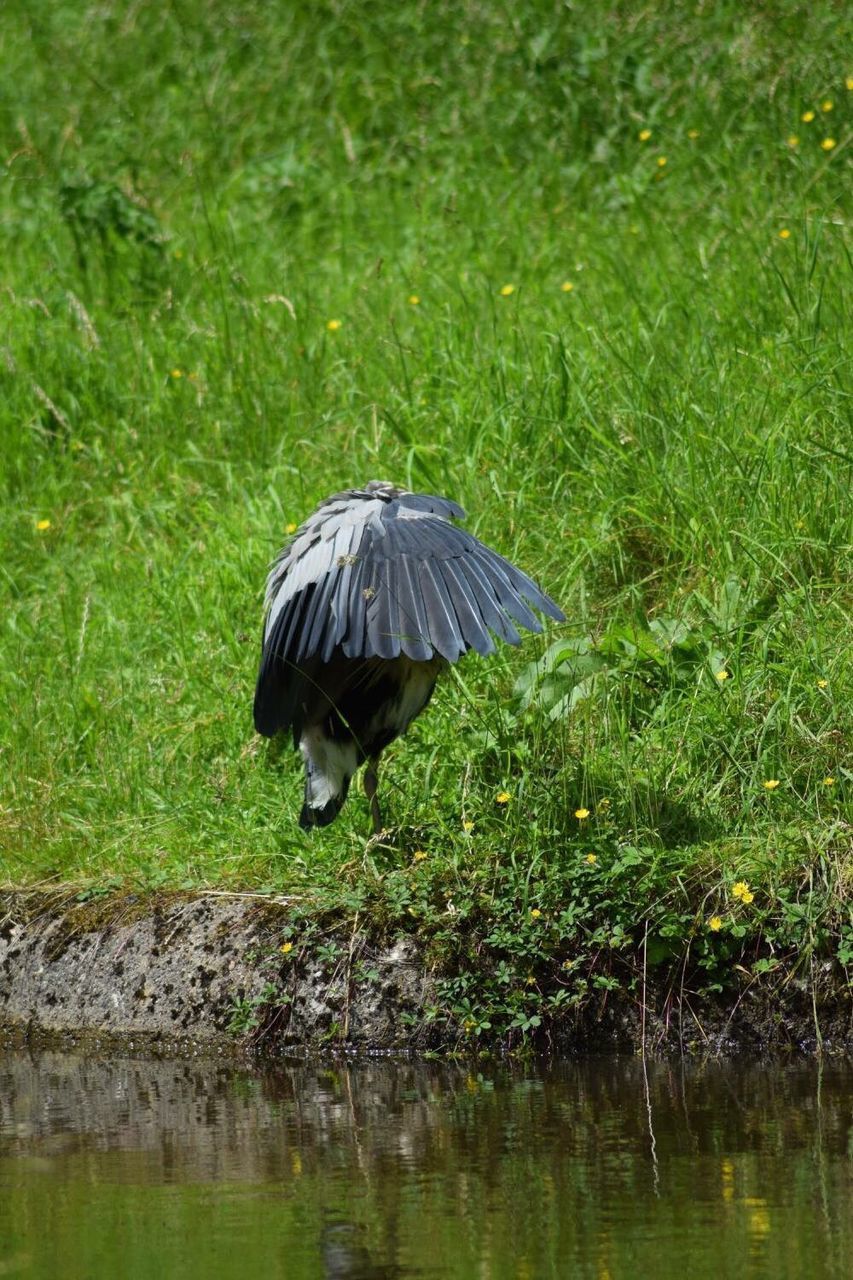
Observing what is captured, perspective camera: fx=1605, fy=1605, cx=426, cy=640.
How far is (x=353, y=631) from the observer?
3.65 metres

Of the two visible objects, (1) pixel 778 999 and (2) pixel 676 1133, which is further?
(1) pixel 778 999

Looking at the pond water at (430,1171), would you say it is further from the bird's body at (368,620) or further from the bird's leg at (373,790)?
the bird's body at (368,620)

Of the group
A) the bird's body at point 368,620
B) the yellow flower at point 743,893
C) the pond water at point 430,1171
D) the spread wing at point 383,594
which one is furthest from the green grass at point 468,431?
the spread wing at point 383,594

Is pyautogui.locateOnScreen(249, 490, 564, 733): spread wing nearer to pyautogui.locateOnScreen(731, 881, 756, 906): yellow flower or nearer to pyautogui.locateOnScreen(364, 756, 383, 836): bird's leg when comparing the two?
pyautogui.locateOnScreen(364, 756, 383, 836): bird's leg

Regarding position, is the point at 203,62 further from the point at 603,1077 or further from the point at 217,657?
the point at 603,1077

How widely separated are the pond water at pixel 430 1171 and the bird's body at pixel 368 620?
824mm

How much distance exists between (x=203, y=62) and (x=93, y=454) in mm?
3515

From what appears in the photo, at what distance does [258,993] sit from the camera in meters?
3.88

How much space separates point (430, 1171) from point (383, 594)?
1306 millimetres

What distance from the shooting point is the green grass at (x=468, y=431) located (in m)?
3.97

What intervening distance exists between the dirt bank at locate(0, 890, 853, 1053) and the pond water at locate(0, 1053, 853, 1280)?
0.39 ft

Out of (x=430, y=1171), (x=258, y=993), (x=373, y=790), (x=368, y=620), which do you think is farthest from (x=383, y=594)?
(x=430, y=1171)

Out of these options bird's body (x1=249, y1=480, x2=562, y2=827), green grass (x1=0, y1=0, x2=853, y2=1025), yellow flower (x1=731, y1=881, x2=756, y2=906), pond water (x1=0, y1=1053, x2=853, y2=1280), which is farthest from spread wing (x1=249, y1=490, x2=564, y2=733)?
pond water (x1=0, y1=1053, x2=853, y2=1280)

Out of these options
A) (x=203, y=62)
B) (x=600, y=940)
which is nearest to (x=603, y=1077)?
(x=600, y=940)
